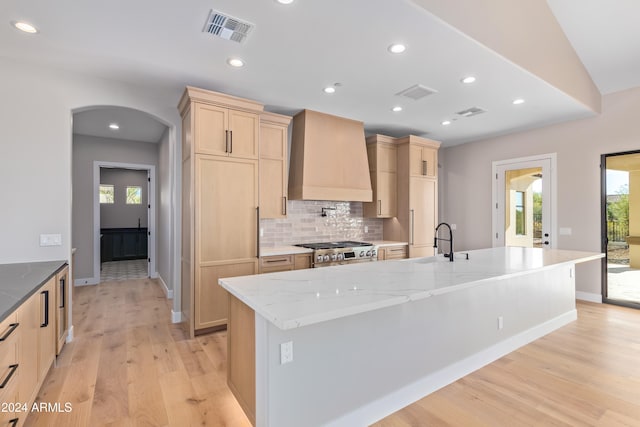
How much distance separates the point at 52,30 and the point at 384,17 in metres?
2.53

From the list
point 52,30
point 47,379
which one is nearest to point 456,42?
point 52,30

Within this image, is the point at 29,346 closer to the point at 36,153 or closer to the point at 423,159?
the point at 36,153

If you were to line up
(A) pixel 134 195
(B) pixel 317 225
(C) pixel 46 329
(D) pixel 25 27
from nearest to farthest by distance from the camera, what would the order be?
(C) pixel 46 329, (D) pixel 25 27, (B) pixel 317 225, (A) pixel 134 195

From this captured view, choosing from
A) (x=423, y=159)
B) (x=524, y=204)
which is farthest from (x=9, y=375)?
(x=524, y=204)

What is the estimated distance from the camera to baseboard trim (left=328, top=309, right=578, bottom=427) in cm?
193

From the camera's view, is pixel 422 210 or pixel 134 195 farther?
pixel 134 195

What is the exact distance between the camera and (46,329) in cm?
233

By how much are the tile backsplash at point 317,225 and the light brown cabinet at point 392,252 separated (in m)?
0.59

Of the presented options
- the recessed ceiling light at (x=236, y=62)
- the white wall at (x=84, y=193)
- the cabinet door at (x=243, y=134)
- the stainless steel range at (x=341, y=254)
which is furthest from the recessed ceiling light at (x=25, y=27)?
the white wall at (x=84, y=193)

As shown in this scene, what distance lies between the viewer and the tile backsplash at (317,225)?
15.1ft

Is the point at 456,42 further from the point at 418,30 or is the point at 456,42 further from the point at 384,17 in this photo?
the point at 384,17

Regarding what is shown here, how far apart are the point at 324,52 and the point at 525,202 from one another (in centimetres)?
455

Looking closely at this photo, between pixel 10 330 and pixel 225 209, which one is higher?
pixel 225 209

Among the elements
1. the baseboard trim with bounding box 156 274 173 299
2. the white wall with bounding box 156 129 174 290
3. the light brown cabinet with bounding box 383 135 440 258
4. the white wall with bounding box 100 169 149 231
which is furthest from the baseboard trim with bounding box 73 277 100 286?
the light brown cabinet with bounding box 383 135 440 258
